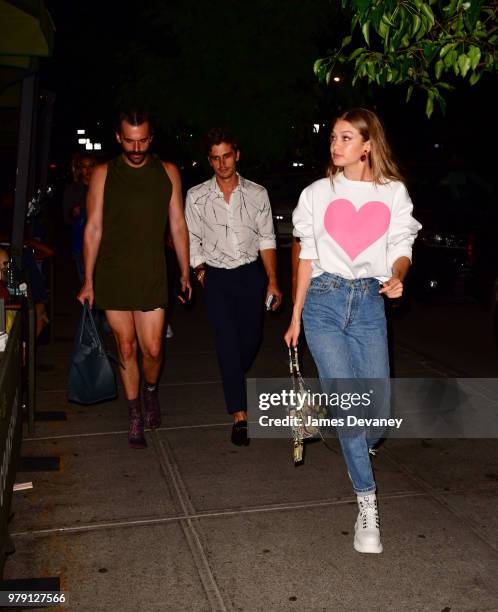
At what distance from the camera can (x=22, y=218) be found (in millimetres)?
6449

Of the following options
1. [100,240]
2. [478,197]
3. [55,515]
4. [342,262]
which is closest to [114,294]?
[100,240]

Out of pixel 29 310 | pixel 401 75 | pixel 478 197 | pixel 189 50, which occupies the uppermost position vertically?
pixel 189 50

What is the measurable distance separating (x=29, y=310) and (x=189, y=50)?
44.8 feet

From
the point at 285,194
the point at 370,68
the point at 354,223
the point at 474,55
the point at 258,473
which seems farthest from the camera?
the point at 285,194

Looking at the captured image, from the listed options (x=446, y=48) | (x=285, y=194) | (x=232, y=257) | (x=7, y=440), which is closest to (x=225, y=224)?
(x=232, y=257)

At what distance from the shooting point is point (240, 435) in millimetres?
5660

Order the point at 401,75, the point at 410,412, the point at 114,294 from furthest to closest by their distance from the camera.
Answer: the point at 410,412 < the point at 114,294 < the point at 401,75

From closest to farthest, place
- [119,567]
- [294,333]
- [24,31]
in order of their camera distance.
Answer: [119,567], [294,333], [24,31]

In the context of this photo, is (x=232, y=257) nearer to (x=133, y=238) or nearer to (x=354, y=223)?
(x=133, y=238)

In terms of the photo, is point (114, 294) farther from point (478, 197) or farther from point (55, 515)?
point (478, 197)

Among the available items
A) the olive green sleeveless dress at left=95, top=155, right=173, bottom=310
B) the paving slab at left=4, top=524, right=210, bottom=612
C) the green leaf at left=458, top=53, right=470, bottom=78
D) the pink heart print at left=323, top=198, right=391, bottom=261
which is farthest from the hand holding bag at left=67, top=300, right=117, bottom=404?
the green leaf at left=458, top=53, right=470, bottom=78

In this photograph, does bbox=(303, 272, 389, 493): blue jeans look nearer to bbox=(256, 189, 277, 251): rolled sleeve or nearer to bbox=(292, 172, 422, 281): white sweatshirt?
bbox=(292, 172, 422, 281): white sweatshirt

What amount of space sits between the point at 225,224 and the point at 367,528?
7.33 ft

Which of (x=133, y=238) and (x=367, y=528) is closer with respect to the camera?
(x=367, y=528)
